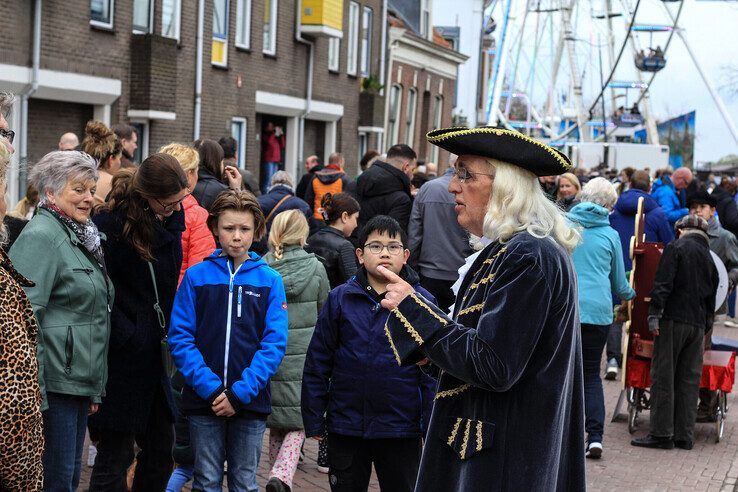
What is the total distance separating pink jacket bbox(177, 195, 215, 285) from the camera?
21.1 ft

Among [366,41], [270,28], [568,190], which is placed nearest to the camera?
[568,190]

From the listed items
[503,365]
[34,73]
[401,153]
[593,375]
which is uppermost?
[34,73]

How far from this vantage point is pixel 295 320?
6.98m

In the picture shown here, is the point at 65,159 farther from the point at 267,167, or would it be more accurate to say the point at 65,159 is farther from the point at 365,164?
the point at 267,167

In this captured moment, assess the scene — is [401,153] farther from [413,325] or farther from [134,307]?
[413,325]

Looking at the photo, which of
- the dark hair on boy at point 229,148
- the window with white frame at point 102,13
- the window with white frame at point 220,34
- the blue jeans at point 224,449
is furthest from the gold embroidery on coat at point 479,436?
the window with white frame at point 220,34

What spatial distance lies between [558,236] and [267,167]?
827 inches

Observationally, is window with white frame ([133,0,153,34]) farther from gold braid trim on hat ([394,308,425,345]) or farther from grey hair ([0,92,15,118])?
→ gold braid trim on hat ([394,308,425,345])

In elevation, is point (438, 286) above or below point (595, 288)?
below

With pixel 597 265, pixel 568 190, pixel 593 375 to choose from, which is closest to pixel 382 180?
pixel 568 190

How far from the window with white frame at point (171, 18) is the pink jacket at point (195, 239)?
13220 millimetres

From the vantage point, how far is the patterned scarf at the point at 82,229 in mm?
5023

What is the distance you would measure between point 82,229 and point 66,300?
0.33 metres

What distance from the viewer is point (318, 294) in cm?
706
